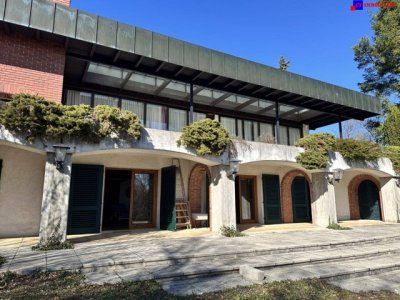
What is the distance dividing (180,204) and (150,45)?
5.67m

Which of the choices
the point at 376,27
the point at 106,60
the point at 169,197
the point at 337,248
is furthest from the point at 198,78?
the point at 376,27

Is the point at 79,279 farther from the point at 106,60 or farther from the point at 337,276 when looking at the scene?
the point at 106,60

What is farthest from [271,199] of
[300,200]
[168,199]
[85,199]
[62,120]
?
[62,120]

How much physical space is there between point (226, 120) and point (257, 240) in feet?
21.9

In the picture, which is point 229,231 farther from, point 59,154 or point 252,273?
point 59,154

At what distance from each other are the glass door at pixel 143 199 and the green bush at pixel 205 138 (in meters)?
2.75

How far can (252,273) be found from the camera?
16.3 feet

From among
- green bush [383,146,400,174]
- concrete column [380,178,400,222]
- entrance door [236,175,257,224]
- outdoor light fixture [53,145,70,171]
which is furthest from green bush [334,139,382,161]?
outdoor light fixture [53,145,70,171]

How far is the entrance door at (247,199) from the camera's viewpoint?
41.4 feet

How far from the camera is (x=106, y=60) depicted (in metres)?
9.05

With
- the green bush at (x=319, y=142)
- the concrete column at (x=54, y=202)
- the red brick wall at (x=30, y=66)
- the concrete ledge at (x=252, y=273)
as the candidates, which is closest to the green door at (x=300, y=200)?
the green bush at (x=319, y=142)

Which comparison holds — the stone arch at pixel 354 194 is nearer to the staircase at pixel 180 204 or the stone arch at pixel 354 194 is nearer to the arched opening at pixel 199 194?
the arched opening at pixel 199 194

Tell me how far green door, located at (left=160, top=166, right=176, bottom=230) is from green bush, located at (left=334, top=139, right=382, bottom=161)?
702 cm

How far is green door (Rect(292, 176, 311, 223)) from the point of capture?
43.9 ft
